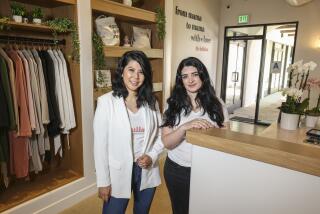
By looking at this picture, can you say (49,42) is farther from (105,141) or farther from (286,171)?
(286,171)

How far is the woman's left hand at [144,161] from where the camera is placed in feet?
4.94

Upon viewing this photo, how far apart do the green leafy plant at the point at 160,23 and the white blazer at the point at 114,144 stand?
2280 mm

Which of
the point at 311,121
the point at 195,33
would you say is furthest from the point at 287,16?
the point at 311,121

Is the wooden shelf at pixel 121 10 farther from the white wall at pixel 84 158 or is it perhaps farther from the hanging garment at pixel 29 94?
the hanging garment at pixel 29 94

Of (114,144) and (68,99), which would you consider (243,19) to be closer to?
(68,99)

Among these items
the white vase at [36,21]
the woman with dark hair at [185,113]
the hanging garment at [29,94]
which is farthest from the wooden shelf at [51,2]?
the woman with dark hair at [185,113]

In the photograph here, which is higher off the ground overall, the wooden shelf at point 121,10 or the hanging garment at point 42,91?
the wooden shelf at point 121,10

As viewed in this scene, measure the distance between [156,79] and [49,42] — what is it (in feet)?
5.48

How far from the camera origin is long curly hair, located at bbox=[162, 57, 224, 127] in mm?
1468

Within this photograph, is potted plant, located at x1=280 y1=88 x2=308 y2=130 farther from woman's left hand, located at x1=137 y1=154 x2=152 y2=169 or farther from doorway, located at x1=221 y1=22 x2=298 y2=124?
doorway, located at x1=221 y1=22 x2=298 y2=124

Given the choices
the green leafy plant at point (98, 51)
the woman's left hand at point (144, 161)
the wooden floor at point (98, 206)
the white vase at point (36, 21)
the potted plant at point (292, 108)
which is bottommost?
the wooden floor at point (98, 206)

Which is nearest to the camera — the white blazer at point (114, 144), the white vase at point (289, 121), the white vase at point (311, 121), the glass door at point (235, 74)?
the white blazer at point (114, 144)

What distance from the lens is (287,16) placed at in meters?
5.23

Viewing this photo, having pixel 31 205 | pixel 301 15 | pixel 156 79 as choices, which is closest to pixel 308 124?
pixel 156 79
